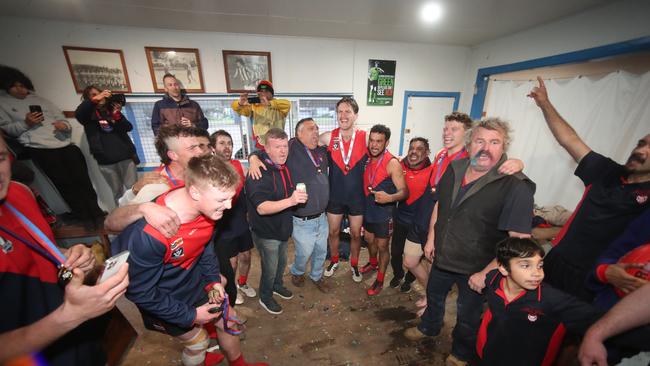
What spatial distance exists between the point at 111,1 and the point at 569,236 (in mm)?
5998

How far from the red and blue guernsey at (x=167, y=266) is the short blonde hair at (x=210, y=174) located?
326 mm

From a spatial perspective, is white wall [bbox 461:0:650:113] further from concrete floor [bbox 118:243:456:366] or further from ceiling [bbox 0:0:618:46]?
concrete floor [bbox 118:243:456:366]

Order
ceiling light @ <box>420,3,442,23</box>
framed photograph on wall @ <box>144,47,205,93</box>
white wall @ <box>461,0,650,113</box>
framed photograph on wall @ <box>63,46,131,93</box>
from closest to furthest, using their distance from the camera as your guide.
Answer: white wall @ <box>461,0,650,113</box> < ceiling light @ <box>420,3,442,23</box> < framed photograph on wall @ <box>63,46,131,93</box> < framed photograph on wall @ <box>144,47,205,93</box>

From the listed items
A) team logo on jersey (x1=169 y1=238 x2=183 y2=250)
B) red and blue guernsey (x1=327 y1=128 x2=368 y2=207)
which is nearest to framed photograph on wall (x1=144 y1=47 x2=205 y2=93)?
red and blue guernsey (x1=327 y1=128 x2=368 y2=207)

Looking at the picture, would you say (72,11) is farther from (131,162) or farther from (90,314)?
(90,314)

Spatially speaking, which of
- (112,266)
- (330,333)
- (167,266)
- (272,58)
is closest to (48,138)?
(272,58)

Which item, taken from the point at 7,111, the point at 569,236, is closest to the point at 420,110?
the point at 569,236

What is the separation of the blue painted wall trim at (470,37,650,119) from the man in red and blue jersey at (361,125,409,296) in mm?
3243

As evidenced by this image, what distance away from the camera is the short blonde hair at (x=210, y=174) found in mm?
1548

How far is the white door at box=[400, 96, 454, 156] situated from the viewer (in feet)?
19.8

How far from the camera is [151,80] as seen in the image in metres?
4.71

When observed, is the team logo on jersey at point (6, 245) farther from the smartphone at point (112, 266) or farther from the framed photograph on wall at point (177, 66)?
the framed photograph on wall at point (177, 66)

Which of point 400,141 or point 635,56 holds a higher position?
point 635,56

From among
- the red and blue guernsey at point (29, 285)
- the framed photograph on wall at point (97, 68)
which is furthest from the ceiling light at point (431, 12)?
the framed photograph on wall at point (97, 68)
